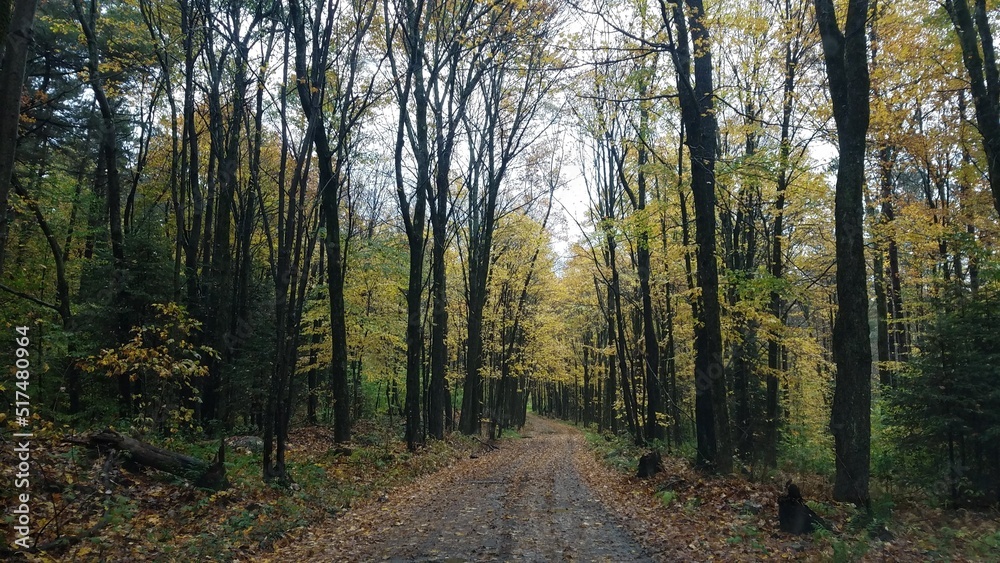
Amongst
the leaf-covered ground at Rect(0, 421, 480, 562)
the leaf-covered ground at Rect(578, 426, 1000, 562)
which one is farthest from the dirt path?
the leaf-covered ground at Rect(0, 421, 480, 562)

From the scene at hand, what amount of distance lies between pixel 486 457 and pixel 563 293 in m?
14.7

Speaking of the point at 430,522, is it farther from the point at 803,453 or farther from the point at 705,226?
the point at 803,453

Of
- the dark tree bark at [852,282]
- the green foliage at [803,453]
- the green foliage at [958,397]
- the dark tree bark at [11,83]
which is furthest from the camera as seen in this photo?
the green foliage at [803,453]

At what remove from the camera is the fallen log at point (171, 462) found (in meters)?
7.57

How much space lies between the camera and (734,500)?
8297 mm

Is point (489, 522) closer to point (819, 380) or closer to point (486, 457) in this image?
point (486, 457)

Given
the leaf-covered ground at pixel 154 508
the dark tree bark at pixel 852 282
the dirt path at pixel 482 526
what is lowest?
the dirt path at pixel 482 526

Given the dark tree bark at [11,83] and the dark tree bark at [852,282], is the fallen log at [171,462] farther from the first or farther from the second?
the dark tree bark at [852,282]

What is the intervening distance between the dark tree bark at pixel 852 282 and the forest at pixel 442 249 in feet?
0.14

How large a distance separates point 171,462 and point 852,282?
437 inches

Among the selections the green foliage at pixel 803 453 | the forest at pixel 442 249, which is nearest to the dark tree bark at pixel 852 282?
the forest at pixel 442 249

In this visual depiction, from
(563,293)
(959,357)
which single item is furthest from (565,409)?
(959,357)

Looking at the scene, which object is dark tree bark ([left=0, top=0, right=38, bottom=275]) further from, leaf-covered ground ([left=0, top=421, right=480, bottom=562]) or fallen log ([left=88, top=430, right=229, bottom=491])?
fallen log ([left=88, top=430, right=229, bottom=491])

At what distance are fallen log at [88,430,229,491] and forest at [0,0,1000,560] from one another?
0.16 ft
